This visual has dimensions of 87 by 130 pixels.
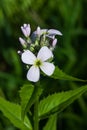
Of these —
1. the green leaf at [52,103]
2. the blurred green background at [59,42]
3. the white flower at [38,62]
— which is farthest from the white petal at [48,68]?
the blurred green background at [59,42]

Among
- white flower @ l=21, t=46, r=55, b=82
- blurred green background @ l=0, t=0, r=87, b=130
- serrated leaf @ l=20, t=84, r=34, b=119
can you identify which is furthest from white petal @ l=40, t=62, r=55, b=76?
blurred green background @ l=0, t=0, r=87, b=130

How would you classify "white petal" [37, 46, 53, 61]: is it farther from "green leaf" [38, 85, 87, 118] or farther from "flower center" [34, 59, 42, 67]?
"green leaf" [38, 85, 87, 118]

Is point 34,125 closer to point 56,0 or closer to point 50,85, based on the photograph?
point 50,85

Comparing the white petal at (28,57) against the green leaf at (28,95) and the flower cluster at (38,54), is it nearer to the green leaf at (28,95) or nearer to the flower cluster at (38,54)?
the flower cluster at (38,54)

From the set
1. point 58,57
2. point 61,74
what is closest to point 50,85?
point 58,57

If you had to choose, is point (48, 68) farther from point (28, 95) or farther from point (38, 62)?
point (28, 95)

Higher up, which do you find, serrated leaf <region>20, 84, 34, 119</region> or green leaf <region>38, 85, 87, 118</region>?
serrated leaf <region>20, 84, 34, 119</region>
